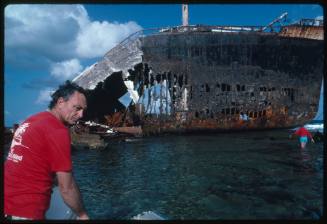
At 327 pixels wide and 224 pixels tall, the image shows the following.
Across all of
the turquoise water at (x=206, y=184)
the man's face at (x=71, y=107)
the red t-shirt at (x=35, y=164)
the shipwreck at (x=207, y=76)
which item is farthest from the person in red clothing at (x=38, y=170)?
the shipwreck at (x=207, y=76)

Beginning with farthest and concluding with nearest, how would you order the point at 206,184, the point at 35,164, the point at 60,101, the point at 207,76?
the point at 207,76 → the point at 206,184 → the point at 60,101 → the point at 35,164

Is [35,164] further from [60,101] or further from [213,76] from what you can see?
[213,76]

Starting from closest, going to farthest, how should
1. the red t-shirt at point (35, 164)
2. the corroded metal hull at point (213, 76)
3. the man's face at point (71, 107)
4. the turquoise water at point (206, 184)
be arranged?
the red t-shirt at point (35, 164) → the man's face at point (71, 107) → the turquoise water at point (206, 184) → the corroded metal hull at point (213, 76)

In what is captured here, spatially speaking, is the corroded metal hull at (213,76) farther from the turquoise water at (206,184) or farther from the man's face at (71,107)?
the man's face at (71,107)

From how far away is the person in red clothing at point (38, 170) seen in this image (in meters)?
3.31

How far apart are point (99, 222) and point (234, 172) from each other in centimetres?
787

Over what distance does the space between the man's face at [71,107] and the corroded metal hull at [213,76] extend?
20.3m

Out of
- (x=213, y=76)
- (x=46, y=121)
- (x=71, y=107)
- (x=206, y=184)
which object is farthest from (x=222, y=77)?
(x=46, y=121)

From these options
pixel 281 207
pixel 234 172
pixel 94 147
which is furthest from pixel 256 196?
pixel 94 147

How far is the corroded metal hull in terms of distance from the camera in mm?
24031

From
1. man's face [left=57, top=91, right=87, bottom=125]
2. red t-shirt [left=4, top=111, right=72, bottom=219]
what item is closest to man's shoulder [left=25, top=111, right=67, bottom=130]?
red t-shirt [left=4, top=111, right=72, bottom=219]

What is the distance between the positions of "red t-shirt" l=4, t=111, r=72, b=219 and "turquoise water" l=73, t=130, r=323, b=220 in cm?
349

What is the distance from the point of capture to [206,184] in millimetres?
9172

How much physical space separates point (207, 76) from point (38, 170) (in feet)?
72.2
